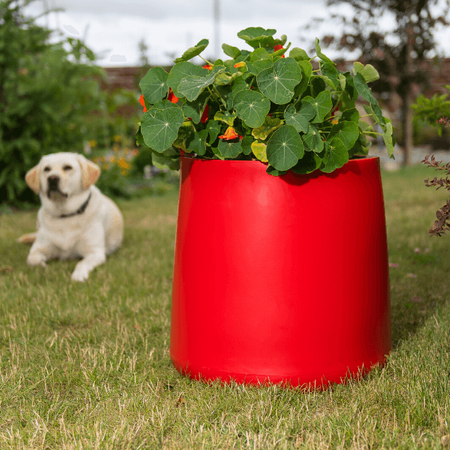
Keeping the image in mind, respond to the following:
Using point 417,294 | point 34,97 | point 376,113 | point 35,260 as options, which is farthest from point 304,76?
point 34,97

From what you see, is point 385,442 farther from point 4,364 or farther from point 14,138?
point 14,138

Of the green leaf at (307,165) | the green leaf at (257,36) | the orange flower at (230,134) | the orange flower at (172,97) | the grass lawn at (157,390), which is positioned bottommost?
the grass lawn at (157,390)

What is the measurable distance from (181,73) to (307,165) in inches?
20.4

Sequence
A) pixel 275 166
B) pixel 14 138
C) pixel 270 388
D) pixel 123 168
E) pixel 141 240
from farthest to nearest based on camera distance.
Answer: pixel 123 168
pixel 14 138
pixel 141 240
pixel 270 388
pixel 275 166

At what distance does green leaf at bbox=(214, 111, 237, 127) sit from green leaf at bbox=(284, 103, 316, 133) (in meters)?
0.18

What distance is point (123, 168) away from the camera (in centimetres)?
734

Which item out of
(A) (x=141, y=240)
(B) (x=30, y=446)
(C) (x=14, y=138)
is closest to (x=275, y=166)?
(B) (x=30, y=446)

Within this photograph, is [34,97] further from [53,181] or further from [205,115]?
[205,115]

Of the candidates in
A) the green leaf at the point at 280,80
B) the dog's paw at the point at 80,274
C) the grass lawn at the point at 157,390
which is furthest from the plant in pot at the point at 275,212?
the dog's paw at the point at 80,274

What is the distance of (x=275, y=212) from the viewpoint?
1.61 meters

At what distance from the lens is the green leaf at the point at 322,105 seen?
1.57 m

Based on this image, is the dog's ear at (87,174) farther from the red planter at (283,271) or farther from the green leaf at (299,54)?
the green leaf at (299,54)

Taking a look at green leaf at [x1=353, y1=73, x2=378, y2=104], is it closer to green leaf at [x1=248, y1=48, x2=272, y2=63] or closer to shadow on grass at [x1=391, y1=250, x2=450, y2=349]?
green leaf at [x1=248, y1=48, x2=272, y2=63]

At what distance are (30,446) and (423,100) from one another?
2.12 metres
